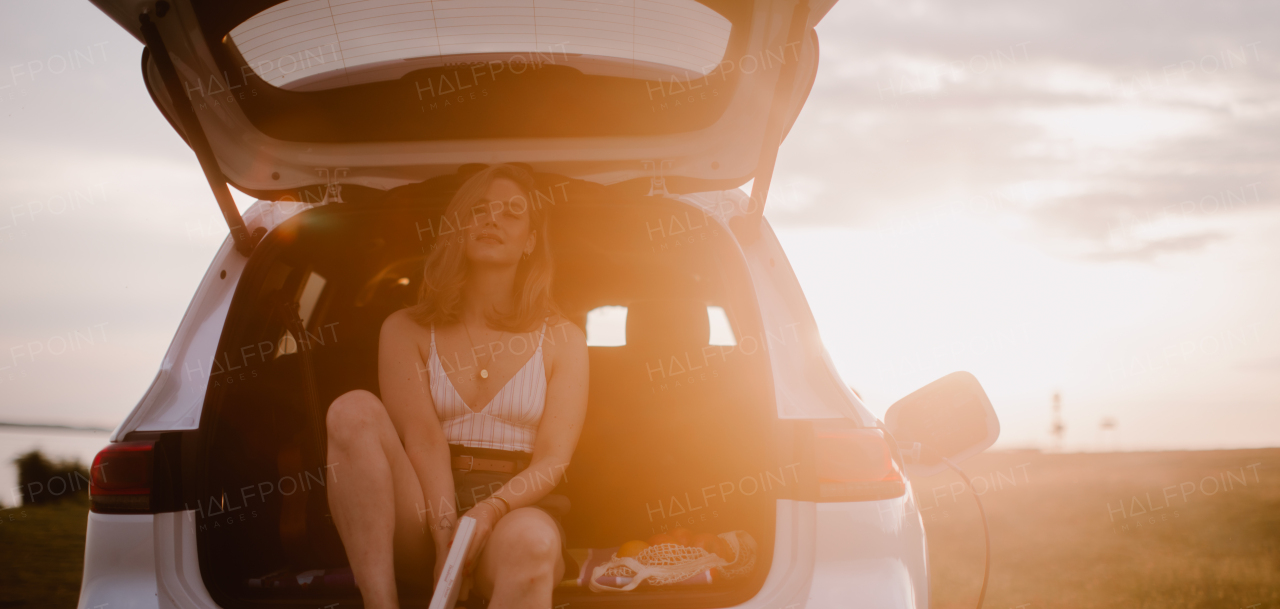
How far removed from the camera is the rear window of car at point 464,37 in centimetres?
191

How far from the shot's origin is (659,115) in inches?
90.0

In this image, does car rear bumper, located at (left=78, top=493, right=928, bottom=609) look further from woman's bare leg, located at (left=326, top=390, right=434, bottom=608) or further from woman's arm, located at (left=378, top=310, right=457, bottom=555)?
woman's arm, located at (left=378, top=310, right=457, bottom=555)

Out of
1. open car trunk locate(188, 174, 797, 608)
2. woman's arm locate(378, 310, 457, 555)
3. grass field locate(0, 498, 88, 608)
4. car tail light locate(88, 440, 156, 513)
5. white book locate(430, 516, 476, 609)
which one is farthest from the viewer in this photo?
grass field locate(0, 498, 88, 608)

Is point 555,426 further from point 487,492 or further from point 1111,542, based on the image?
point 1111,542

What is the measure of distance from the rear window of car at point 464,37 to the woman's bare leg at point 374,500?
0.96 m

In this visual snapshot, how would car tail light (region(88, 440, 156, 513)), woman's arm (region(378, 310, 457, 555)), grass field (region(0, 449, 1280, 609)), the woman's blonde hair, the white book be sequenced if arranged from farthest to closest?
grass field (region(0, 449, 1280, 609)), the woman's blonde hair, woman's arm (region(378, 310, 457, 555)), car tail light (region(88, 440, 156, 513)), the white book

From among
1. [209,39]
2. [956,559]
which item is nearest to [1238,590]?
[956,559]

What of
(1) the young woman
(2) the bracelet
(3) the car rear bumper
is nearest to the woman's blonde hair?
(1) the young woman

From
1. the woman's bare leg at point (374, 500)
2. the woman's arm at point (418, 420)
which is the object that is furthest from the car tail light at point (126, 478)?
the woman's arm at point (418, 420)

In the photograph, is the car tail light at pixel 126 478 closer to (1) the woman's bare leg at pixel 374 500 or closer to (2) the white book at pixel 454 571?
(1) the woman's bare leg at pixel 374 500

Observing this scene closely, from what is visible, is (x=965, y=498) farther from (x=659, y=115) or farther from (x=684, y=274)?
(x=659, y=115)

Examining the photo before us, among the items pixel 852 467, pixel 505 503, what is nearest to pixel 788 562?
pixel 852 467

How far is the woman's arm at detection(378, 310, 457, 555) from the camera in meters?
1.94

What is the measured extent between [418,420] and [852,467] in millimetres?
1179
